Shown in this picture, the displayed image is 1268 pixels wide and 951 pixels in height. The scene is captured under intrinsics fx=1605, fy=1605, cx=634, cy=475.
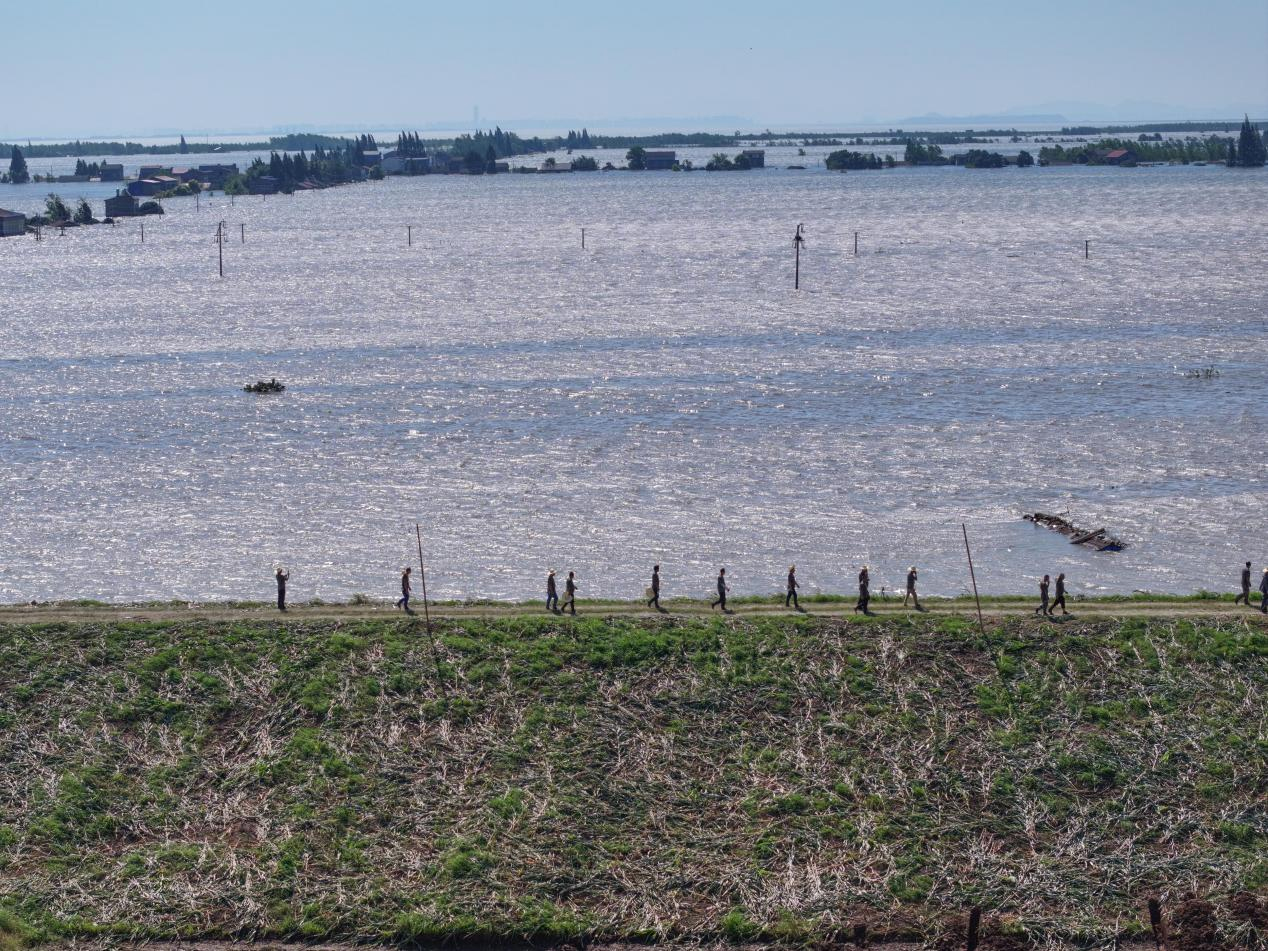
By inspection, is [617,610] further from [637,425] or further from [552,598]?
[637,425]

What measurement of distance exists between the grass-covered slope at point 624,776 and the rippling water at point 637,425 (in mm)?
7580

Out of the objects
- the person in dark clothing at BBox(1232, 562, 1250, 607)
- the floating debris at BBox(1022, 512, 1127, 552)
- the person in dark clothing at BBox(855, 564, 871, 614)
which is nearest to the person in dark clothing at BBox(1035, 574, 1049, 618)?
the person in dark clothing at BBox(855, 564, 871, 614)

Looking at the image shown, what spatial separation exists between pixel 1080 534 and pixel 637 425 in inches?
852

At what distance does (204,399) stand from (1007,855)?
51.4 m

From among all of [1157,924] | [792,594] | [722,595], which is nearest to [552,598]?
[722,595]

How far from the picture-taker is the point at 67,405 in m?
69.9

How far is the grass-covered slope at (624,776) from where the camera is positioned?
2605cm

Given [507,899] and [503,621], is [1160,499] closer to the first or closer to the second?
[503,621]

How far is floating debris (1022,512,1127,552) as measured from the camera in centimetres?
4331

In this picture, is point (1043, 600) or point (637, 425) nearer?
point (1043, 600)

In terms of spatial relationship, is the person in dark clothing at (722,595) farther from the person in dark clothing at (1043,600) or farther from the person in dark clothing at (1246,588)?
the person in dark clothing at (1246,588)

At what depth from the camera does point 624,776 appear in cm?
2906

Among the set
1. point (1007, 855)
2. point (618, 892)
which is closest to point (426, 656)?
point (618, 892)

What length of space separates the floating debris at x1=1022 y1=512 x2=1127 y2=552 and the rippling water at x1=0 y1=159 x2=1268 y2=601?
46 centimetres
